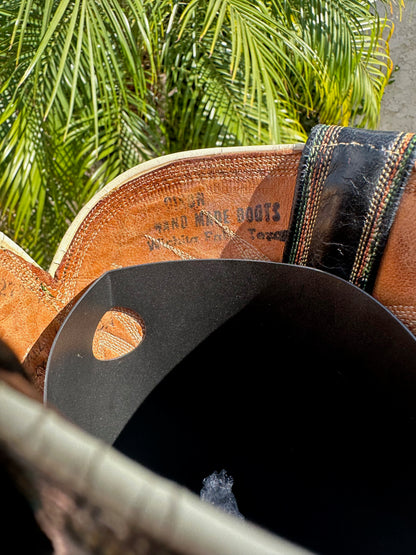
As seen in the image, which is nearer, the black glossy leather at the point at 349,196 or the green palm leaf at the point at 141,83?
the black glossy leather at the point at 349,196

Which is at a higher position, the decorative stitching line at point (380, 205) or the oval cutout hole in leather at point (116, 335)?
the decorative stitching line at point (380, 205)

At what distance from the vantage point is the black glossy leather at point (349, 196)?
0.52m

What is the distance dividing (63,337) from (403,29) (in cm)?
267

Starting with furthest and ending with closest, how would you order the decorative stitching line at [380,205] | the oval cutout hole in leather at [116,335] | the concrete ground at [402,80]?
1. the concrete ground at [402,80]
2. the oval cutout hole in leather at [116,335]
3. the decorative stitching line at [380,205]

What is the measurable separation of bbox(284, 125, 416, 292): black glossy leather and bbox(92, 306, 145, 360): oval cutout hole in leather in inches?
10.7

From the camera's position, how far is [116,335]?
679mm

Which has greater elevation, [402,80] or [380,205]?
[380,205]

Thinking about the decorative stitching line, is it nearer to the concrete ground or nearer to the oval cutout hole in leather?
the oval cutout hole in leather

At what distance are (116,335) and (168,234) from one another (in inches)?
6.6

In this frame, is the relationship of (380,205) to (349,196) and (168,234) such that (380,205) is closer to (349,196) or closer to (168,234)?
(349,196)

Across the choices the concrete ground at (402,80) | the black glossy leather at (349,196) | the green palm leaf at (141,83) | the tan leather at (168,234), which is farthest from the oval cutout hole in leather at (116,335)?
the concrete ground at (402,80)

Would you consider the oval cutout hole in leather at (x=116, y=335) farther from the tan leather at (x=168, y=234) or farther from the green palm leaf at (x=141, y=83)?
the green palm leaf at (x=141, y=83)

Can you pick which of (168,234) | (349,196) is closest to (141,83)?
(168,234)

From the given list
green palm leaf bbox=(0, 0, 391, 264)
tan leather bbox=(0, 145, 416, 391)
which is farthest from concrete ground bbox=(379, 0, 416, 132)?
tan leather bbox=(0, 145, 416, 391)
